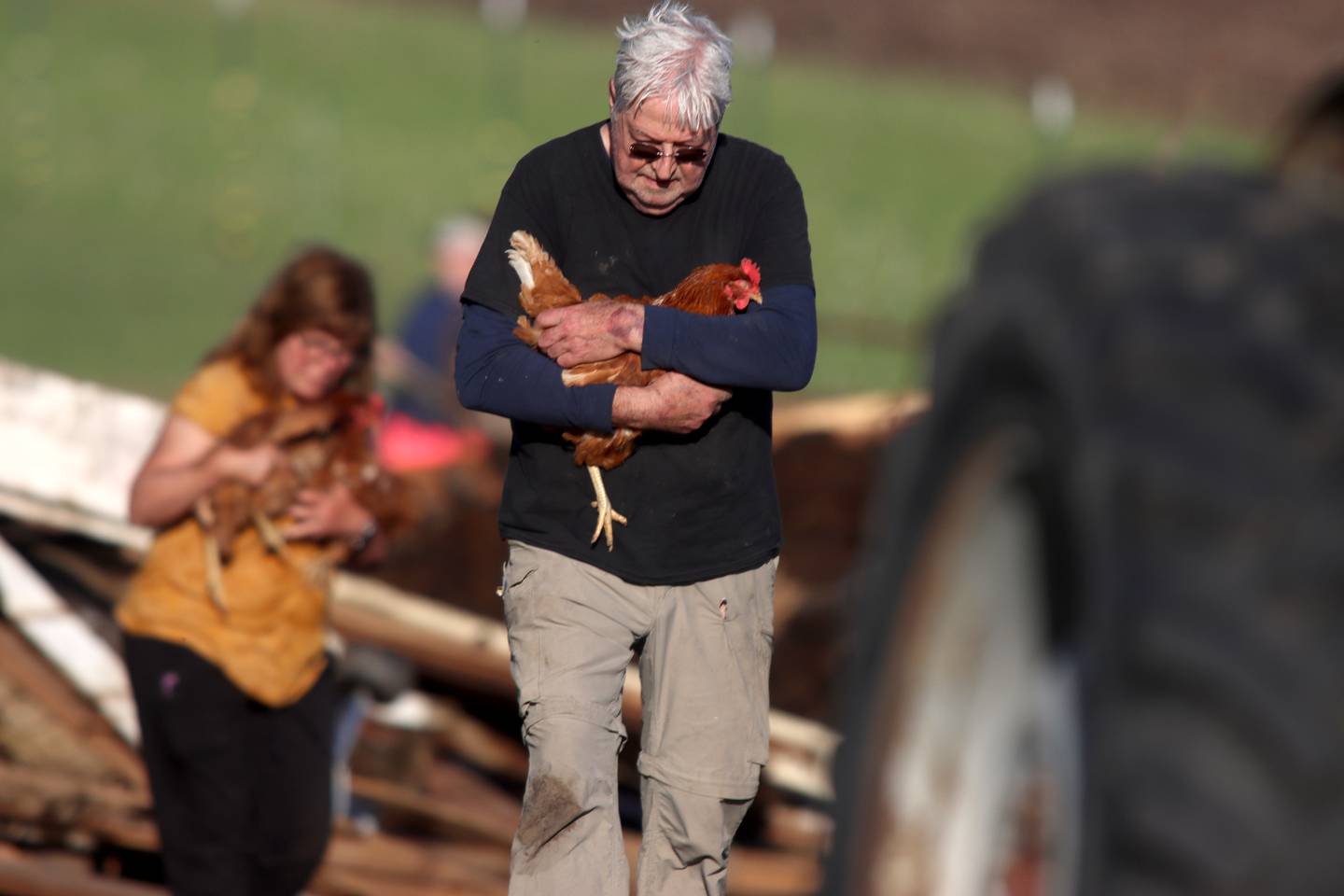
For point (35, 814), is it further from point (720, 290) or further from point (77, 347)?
point (77, 347)

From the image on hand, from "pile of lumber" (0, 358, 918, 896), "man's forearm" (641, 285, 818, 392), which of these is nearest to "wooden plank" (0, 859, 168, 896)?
"pile of lumber" (0, 358, 918, 896)

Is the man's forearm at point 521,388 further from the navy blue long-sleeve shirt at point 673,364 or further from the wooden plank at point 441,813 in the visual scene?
the wooden plank at point 441,813

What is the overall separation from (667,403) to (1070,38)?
21801 mm

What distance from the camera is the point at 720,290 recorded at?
132 inches

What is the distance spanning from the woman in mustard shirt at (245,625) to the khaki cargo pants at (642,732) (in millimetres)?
1669

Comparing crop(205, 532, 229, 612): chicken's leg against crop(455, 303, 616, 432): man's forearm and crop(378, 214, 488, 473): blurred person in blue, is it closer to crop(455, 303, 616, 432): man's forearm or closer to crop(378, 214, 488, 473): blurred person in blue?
crop(455, 303, 616, 432): man's forearm

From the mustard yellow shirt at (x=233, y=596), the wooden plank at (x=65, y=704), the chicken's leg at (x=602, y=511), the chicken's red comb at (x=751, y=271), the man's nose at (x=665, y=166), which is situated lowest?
the wooden plank at (x=65, y=704)

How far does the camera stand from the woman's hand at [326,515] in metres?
4.95

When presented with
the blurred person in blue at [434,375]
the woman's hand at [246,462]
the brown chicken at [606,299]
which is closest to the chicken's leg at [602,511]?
the brown chicken at [606,299]

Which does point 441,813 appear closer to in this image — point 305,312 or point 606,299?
point 305,312

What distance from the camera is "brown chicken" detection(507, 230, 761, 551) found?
3.35 metres

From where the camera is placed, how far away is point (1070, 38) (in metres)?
23.6

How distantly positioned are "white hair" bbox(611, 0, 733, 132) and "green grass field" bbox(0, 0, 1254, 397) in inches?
443

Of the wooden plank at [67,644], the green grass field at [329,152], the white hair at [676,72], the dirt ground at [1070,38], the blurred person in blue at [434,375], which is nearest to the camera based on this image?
the white hair at [676,72]
